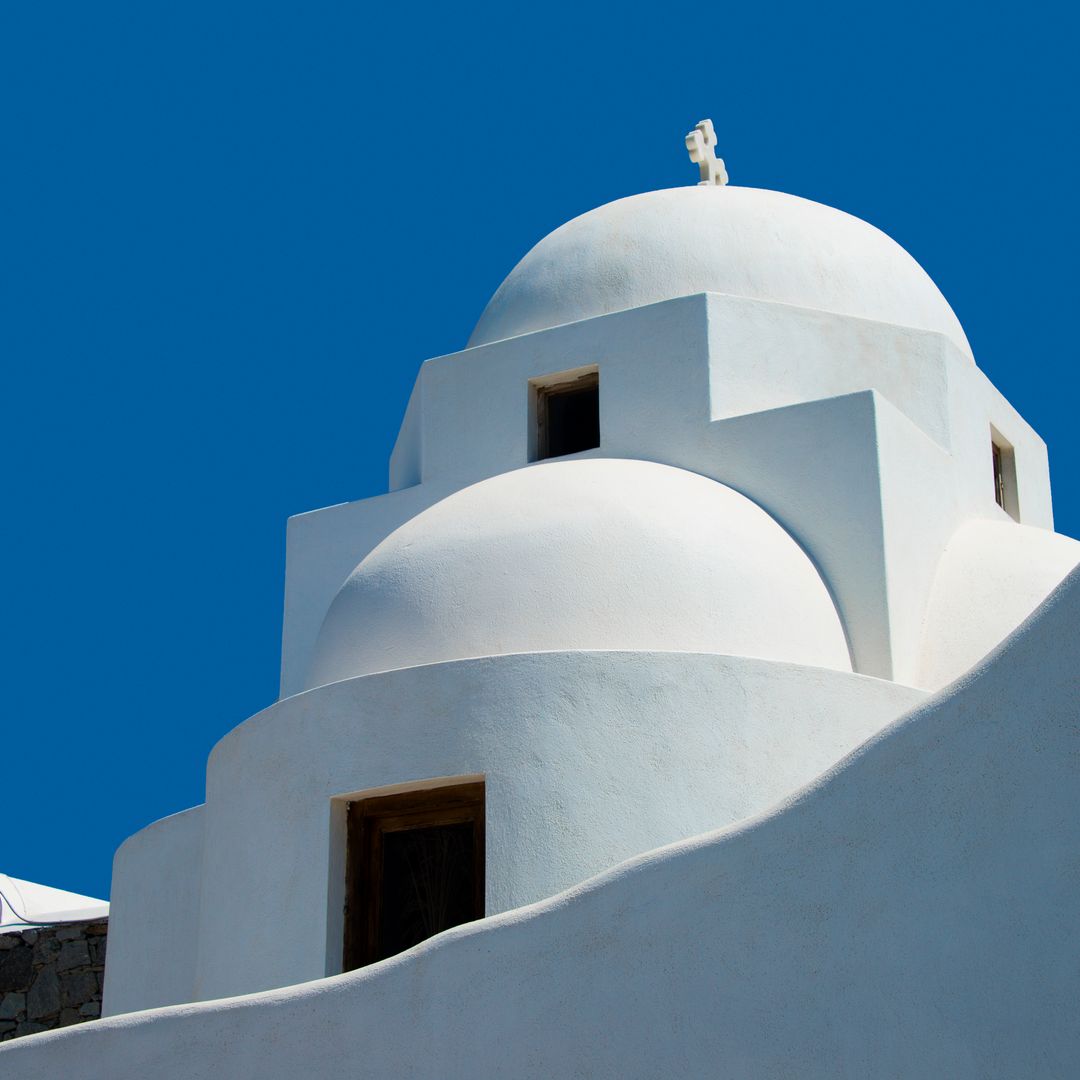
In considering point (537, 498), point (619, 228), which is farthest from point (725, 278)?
point (537, 498)

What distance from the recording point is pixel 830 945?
16.8 ft

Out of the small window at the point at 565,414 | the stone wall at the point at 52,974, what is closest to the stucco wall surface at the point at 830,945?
the small window at the point at 565,414

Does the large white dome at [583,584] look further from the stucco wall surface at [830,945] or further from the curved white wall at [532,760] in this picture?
the stucco wall surface at [830,945]

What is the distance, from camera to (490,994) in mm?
5766

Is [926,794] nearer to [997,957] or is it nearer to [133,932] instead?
[997,957]

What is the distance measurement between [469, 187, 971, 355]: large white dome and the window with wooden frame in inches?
164

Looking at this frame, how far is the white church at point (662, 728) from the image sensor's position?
498 cm

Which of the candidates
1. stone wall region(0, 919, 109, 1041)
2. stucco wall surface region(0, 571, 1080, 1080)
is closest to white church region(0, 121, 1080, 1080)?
stucco wall surface region(0, 571, 1080, 1080)

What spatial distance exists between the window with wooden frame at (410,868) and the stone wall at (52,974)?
5194 mm

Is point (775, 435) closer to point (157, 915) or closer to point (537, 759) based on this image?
point (537, 759)

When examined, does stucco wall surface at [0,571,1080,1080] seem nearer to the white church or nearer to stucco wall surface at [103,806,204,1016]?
the white church

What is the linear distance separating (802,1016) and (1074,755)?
44.0 inches

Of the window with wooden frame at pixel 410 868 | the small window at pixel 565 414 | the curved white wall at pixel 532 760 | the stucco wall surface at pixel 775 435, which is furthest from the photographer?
the small window at pixel 565 414

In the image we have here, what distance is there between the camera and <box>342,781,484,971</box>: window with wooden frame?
8297 mm
